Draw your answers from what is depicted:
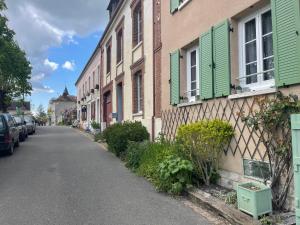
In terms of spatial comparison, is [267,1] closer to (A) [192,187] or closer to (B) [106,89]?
(A) [192,187]

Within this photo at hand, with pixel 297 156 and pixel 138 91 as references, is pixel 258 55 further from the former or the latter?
pixel 138 91

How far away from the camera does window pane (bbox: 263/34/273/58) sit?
666 cm

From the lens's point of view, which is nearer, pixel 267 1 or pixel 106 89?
pixel 267 1

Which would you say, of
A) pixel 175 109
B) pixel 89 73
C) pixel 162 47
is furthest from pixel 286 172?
pixel 89 73


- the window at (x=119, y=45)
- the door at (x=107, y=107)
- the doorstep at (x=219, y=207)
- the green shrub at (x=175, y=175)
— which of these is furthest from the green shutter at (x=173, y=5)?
the door at (x=107, y=107)

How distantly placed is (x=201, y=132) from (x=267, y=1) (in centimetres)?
277

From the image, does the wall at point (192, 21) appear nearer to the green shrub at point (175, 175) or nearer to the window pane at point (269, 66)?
the window pane at point (269, 66)

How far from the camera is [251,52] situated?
7.32 meters

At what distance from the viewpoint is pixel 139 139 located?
1323 centimetres

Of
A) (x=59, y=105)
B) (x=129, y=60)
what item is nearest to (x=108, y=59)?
(x=129, y=60)

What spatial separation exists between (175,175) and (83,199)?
1926 mm

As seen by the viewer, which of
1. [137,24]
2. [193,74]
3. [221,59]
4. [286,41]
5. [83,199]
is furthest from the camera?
[137,24]

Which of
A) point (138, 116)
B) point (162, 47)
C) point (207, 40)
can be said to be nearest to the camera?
point (207, 40)

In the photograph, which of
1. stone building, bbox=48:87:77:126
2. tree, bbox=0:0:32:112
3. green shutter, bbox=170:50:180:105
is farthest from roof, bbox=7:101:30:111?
green shutter, bbox=170:50:180:105
